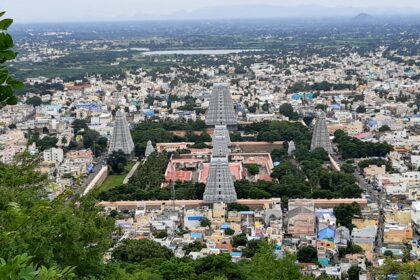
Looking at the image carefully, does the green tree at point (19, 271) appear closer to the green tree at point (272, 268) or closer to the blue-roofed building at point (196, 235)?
the green tree at point (272, 268)

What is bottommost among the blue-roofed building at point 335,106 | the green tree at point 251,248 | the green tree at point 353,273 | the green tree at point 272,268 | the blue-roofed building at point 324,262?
the blue-roofed building at point 335,106

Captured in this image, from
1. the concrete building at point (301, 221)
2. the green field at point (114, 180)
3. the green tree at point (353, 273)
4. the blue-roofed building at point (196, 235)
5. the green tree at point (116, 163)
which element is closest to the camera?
the green tree at point (353, 273)

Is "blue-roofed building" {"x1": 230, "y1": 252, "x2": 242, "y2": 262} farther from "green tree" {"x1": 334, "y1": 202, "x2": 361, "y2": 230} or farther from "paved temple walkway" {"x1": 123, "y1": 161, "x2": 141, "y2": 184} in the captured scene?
"paved temple walkway" {"x1": 123, "y1": 161, "x2": 141, "y2": 184}

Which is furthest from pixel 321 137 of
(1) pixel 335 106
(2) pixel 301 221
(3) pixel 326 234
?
(1) pixel 335 106

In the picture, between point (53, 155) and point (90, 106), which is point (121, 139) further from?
point (90, 106)

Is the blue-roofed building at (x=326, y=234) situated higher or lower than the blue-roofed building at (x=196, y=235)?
higher

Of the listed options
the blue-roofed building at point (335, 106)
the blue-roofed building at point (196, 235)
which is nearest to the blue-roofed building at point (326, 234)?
the blue-roofed building at point (196, 235)
